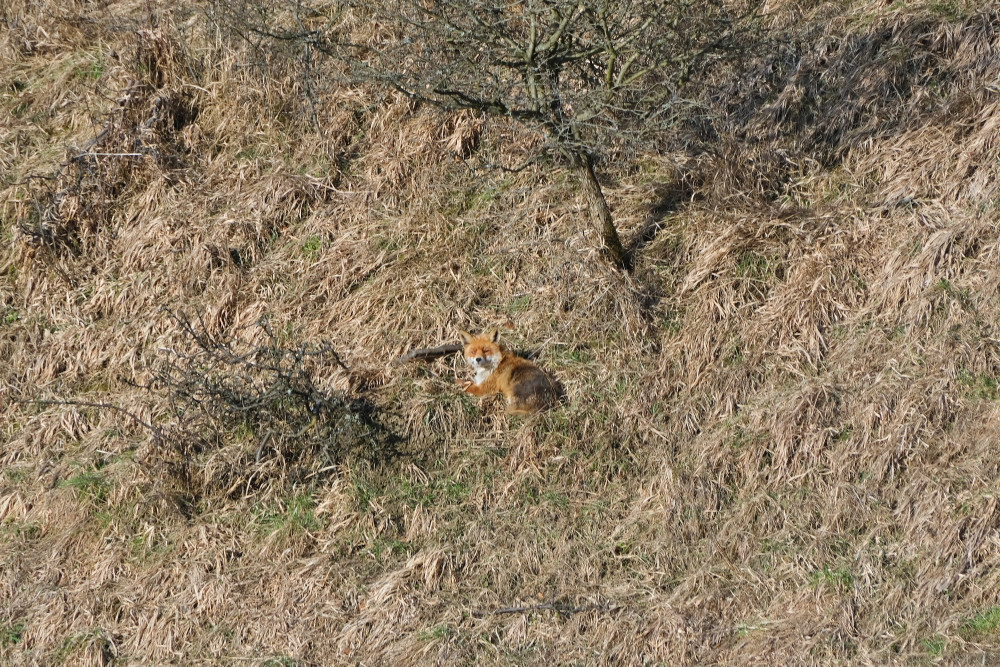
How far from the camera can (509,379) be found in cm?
753

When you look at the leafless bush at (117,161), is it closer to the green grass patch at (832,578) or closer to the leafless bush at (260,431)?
the leafless bush at (260,431)

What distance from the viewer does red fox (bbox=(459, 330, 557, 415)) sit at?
7501mm

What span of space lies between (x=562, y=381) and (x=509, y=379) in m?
0.48

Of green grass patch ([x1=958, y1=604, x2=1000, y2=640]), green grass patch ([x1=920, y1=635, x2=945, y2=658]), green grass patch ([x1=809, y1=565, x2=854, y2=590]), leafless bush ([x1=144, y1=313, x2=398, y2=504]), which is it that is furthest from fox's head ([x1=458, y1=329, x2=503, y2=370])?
green grass patch ([x1=958, y1=604, x2=1000, y2=640])

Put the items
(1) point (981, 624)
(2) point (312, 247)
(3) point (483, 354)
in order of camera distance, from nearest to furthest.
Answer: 1. (1) point (981, 624)
2. (3) point (483, 354)
3. (2) point (312, 247)

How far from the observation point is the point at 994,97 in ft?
26.0

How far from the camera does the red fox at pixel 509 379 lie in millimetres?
7501

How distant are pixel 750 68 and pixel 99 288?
6.11 metres

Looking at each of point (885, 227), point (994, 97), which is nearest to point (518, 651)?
point (885, 227)

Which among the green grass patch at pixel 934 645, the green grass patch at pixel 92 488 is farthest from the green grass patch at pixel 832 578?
the green grass patch at pixel 92 488

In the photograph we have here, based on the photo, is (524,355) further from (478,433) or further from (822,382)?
(822,382)

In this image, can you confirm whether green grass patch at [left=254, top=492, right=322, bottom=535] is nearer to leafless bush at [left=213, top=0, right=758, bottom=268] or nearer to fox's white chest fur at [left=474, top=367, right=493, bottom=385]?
fox's white chest fur at [left=474, top=367, right=493, bottom=385]

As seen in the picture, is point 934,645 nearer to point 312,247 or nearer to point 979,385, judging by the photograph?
point 979,385

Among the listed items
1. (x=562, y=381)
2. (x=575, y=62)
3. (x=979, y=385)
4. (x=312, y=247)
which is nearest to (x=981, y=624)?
(x=979, y=385)
